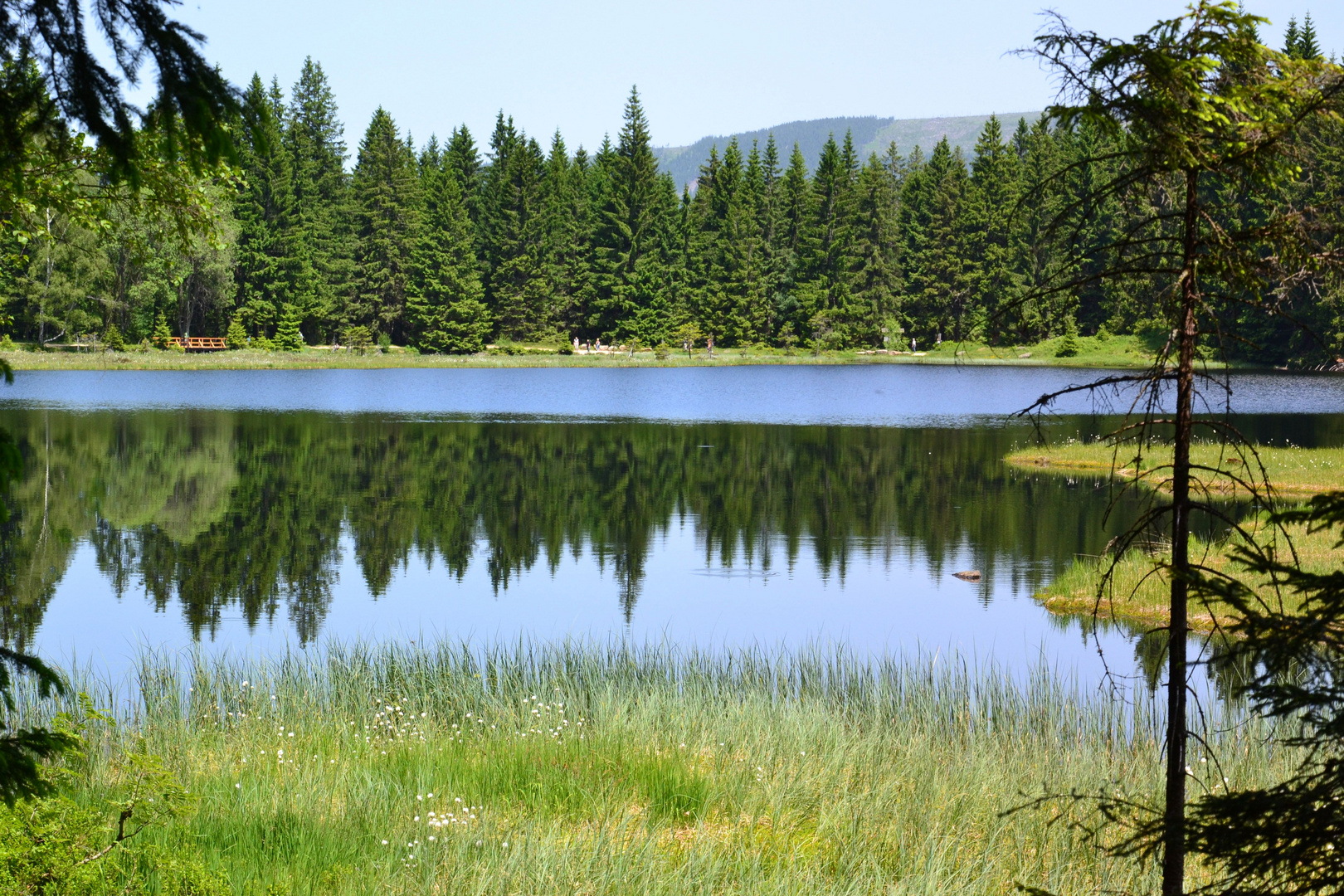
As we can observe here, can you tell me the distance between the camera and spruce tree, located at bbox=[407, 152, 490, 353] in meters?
84.4

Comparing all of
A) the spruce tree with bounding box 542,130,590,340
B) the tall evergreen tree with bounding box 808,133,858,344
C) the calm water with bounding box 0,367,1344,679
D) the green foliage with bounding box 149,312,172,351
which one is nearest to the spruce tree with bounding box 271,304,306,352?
the green foliage with bounding box 149,312,172,351

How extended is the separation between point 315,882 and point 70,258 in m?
62.9

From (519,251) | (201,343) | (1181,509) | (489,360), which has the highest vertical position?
(519,251)

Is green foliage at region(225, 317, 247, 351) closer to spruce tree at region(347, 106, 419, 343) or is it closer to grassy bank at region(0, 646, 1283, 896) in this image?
spruce tree at region(347, 106, 419, 343)

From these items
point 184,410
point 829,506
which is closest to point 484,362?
point 184,410

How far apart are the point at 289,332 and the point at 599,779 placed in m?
77.6

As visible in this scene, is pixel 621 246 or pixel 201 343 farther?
pixel 621 246

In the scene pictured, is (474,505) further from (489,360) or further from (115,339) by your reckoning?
(489,360)

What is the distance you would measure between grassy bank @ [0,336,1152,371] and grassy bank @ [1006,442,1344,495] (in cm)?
3631

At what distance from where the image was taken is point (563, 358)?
278ft

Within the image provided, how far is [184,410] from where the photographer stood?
152ft

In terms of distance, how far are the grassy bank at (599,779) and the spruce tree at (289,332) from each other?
72.1 metres

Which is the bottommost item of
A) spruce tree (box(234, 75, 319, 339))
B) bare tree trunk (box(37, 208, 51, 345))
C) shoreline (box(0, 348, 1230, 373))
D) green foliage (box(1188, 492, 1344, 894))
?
green foliage (box(1188, 492, 1344, 894))

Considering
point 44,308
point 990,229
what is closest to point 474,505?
point 44,308
